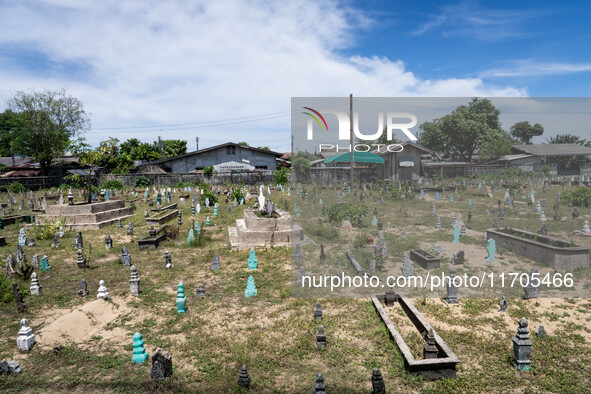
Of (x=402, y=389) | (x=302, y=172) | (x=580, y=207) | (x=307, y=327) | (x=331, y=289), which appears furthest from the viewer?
(x=302, y=172)

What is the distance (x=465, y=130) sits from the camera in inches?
667

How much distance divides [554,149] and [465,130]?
5365mm

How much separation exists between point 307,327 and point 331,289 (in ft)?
7.23

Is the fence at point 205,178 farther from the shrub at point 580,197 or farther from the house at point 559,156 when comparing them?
the shrub at point 580,197

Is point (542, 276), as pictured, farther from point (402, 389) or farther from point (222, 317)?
point (222, 317)

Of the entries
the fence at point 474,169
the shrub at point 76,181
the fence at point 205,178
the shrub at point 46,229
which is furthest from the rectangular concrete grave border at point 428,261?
the fence at point 205,178

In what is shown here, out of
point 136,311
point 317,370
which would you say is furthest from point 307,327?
point 136,311

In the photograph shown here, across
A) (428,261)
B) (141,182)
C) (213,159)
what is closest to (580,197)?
(428,261)

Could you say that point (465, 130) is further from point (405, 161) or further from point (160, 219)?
point (160, 219)

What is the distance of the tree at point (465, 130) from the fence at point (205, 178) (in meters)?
24.4

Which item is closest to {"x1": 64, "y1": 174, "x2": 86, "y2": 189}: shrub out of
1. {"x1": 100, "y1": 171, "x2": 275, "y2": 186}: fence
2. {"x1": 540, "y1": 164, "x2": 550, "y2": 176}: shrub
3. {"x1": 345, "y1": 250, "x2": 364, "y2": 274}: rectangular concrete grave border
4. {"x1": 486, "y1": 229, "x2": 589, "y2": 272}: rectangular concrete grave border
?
{"x1": 100, "y1": 171, "x2": 275, "y2": 186}: fence

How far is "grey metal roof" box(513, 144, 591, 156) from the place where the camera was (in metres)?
16.6

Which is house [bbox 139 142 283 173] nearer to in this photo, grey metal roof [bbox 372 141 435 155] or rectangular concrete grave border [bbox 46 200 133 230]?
rectangular concrete grave border [bbox 46 200 133 230]

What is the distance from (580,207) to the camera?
58.0 ft
